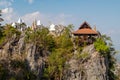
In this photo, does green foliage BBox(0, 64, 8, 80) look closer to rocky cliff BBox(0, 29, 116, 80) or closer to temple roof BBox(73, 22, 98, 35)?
rocky cliff BBox(0, 29, 116, 80)

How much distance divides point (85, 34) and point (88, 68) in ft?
10.6

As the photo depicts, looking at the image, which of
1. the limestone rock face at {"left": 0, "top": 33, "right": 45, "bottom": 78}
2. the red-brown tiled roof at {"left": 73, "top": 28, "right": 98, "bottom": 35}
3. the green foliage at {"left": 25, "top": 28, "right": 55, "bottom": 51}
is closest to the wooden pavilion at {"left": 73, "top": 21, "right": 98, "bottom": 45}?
the red-brown tiled roof at {"left": 73, "top": 28, "right": 98, "bottom": 35}

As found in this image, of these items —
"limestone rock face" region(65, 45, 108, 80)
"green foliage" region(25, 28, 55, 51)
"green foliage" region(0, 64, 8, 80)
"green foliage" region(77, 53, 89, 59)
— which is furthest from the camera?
"green foliage" region(25, 28, 55, 51)

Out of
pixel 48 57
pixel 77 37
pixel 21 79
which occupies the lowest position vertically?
pixel 21 79

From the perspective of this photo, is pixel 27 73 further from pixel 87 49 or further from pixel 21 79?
pixel 87 49

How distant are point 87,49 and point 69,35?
7.51 ft

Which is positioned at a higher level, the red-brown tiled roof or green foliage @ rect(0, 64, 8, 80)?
the red-brown tiled roof

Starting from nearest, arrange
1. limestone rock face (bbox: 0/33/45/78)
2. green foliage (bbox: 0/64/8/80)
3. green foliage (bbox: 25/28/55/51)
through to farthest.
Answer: green foliage (bbox: 0/64/8/80) < limestone rock face (bbox: 0/33/45/78) < green foliage (bbox: 25/28/55/51)

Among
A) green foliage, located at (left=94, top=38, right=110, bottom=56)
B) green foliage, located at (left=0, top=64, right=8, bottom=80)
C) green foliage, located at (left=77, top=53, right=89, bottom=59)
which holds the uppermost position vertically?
green foliage, located at (left=94, top=38, right=110, bottom=56)

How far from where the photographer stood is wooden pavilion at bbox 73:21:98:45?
26.9 metres

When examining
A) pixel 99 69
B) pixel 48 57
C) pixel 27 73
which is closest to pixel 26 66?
→ pixel 27 73

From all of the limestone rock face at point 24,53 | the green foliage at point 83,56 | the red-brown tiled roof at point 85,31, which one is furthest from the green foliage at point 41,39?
the green foliage at point 83,56

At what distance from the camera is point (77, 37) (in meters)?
27.1

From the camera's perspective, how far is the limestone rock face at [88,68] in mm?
25391
